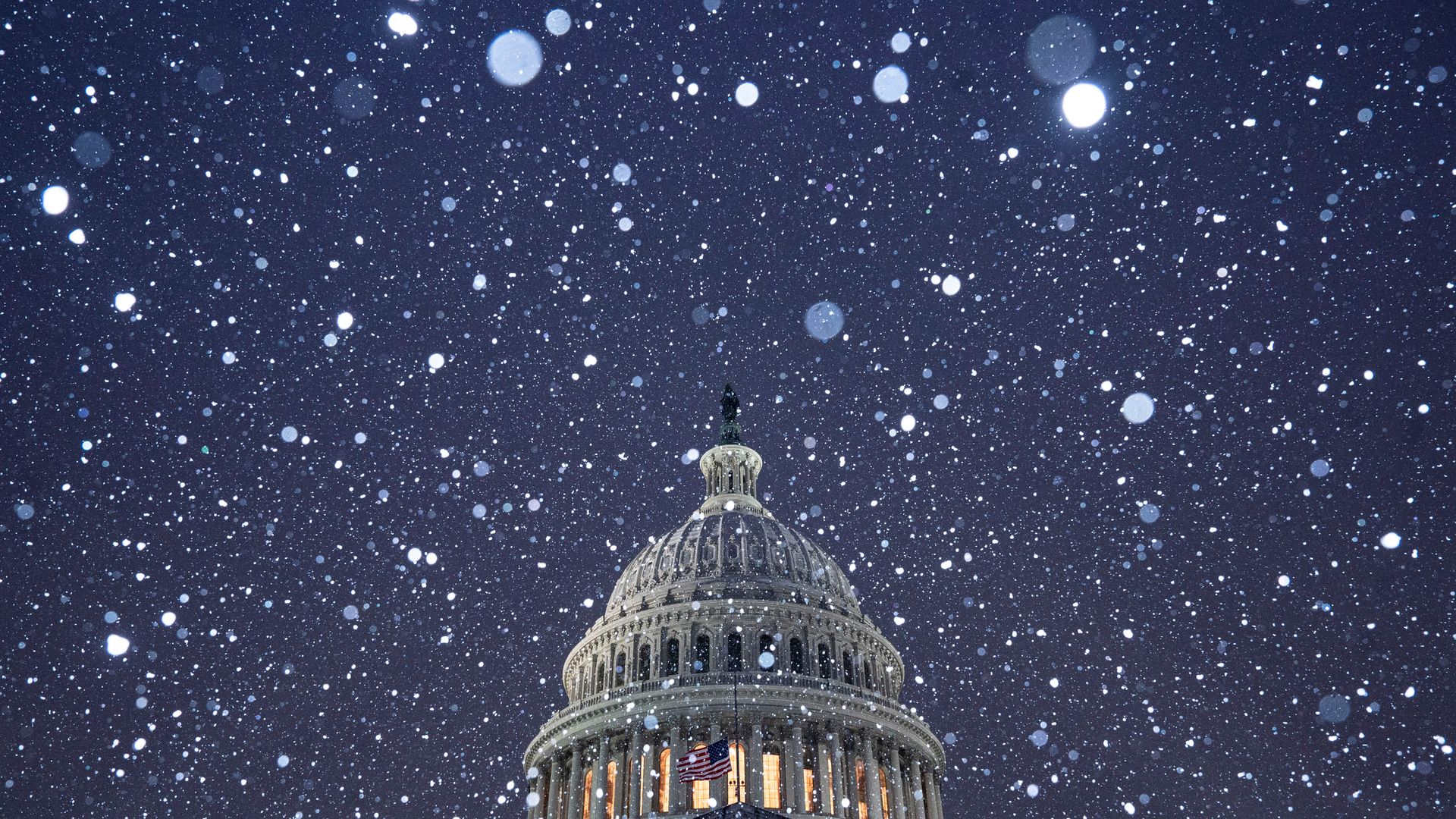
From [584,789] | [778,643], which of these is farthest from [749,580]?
[584,789]

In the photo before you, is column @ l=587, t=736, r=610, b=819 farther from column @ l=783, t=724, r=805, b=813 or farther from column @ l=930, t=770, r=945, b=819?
column @ l=930, t=770, r=945, b=819

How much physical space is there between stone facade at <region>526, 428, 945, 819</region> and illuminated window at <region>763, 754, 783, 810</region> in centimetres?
9

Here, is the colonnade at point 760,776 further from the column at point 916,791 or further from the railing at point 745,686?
the railing at point 745,686

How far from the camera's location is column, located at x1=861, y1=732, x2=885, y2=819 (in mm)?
59562

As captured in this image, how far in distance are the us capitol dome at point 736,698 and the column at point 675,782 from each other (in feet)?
0.29

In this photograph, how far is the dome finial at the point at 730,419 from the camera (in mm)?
93625

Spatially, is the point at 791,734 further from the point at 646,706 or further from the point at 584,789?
the point at 584,789

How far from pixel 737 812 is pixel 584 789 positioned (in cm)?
3055

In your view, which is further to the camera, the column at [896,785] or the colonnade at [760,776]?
the column at [896,785]

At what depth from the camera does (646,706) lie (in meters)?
61.6

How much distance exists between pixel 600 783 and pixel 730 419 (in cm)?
4180

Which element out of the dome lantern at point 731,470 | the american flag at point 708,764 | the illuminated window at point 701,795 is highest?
the dome lantern at point 731,470

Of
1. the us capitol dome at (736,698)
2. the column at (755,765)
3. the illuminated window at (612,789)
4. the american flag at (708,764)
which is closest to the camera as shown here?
the american flag at (708,764)

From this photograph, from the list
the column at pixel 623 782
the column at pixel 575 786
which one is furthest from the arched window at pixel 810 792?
the column at pixel 575 786
